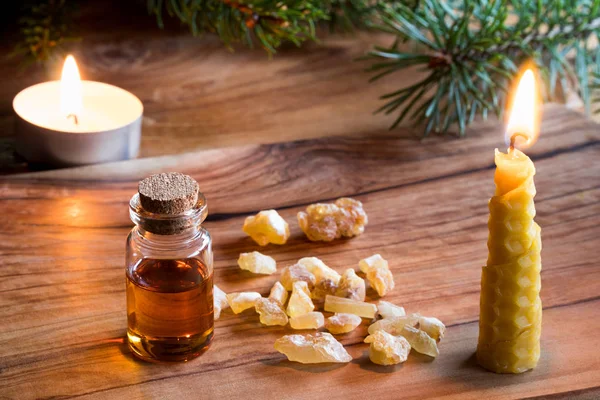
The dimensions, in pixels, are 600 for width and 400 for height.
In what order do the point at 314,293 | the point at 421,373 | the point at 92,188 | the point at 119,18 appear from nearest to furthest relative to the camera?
the point at 421,373 → the point at 314,293 → the point at 92,188 → the point at 119,18

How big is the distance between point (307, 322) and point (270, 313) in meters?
0.03

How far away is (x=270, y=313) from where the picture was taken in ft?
2.47

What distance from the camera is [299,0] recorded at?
1.02 meters

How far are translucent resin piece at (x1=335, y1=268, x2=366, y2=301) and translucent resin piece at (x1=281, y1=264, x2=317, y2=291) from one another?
0.10ft

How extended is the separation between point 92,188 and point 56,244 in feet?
0.36

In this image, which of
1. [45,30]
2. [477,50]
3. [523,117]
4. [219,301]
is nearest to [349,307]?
[219,301]

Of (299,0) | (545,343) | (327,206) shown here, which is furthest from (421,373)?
(299,0)

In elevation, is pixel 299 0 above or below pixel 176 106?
above

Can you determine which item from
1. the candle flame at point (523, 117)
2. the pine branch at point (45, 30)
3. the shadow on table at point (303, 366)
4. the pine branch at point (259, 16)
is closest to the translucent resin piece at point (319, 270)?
the shadow on table at point (303, 366)

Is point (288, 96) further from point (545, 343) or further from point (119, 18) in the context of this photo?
point (545, 343)

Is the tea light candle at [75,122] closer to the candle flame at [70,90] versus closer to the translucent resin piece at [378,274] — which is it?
the candle flame at [70,90]

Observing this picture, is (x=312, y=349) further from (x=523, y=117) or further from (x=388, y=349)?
(x=523, y=117)

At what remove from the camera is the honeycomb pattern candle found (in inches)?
25.2

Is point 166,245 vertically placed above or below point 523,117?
below
